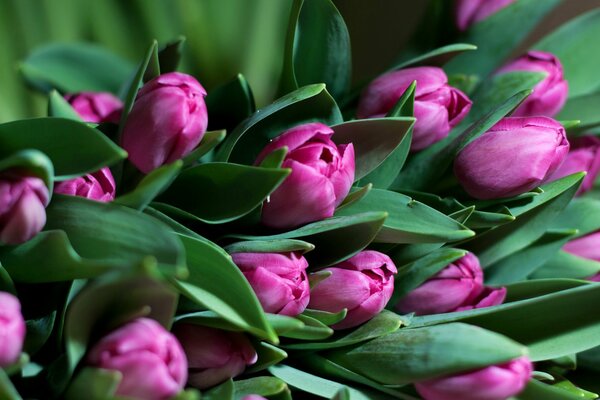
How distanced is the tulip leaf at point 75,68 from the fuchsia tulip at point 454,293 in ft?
1.15

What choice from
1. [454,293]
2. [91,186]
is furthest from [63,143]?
[454,293]

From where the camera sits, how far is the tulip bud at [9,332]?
348mm

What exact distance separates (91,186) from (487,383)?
207mm

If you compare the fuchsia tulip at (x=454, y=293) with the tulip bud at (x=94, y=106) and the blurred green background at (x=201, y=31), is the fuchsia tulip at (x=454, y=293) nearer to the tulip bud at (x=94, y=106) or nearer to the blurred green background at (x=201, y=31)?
the tulip bud at (x=94, y=106)

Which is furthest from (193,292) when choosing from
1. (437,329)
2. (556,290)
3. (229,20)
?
(229,20)

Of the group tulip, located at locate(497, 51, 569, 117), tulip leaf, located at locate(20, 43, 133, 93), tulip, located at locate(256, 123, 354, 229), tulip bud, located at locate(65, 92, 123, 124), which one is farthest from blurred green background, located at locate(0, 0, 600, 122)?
tulip, located at locate(256, 123, 354, 229)

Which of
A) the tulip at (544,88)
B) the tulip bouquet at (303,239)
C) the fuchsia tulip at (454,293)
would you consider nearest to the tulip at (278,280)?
the tulip bouquet at (303,239)

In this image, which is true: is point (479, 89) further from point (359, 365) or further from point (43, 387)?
point (43, 387)

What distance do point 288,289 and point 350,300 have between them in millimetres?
45

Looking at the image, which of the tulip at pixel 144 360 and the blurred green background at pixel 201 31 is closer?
the tulip at pixel 144 360

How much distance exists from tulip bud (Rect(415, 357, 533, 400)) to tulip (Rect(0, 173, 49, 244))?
0.65ft

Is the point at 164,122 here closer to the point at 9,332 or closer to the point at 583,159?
the point at 9,332

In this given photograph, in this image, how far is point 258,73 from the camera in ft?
2.82

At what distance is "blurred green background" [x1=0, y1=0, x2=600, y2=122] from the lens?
0.73 metres
